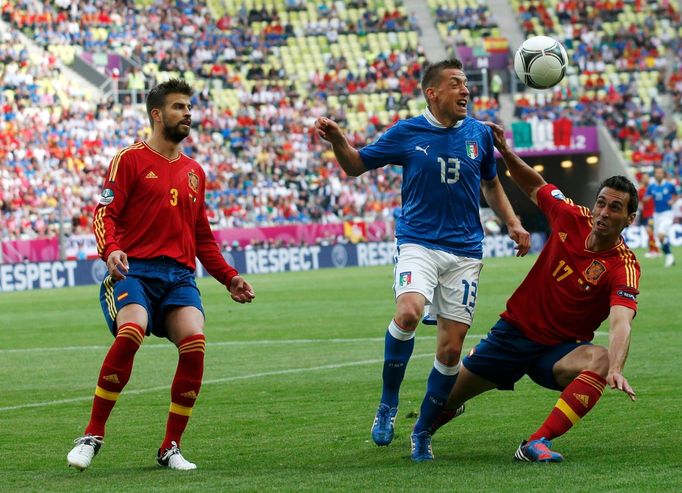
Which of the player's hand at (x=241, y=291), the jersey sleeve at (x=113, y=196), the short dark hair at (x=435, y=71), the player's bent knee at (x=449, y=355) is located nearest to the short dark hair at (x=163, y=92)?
the jersey sleeve at (x=113, y=196)

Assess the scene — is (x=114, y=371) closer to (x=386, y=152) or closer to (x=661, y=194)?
(x=386, y=152)

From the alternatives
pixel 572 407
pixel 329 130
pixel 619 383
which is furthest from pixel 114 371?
pixel 619 383

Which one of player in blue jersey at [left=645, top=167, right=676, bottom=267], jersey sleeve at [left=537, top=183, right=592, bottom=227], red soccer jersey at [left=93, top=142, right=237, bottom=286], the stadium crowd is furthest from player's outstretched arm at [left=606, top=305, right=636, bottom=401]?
the stadium crowd

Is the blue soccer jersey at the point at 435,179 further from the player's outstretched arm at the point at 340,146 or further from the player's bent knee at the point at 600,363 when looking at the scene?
the player's bent knee at the point at 600,363

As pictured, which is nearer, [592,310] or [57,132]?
[592,310]

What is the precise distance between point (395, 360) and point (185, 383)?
134cm

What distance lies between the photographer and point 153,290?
7707mm

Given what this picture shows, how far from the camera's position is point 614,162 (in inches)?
1786

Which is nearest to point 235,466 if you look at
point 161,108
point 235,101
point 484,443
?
point 484,443

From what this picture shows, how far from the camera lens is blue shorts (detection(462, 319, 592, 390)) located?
7777 millimetres

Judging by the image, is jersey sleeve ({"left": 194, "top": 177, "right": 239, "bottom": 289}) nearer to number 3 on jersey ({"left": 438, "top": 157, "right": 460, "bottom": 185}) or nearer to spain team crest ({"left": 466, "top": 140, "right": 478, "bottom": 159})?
number 3 on jersey ({"left": 438, "top": 157, "right": 460, "bottom": 185})

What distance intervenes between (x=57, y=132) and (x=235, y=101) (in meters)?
8.35

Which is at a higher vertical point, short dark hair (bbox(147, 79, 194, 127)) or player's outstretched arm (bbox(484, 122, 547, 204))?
short dark hair (bbox(147, 79, 194, 127))

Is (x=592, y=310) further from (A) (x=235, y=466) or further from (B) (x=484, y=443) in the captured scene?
(A) (x=235, y=466)
